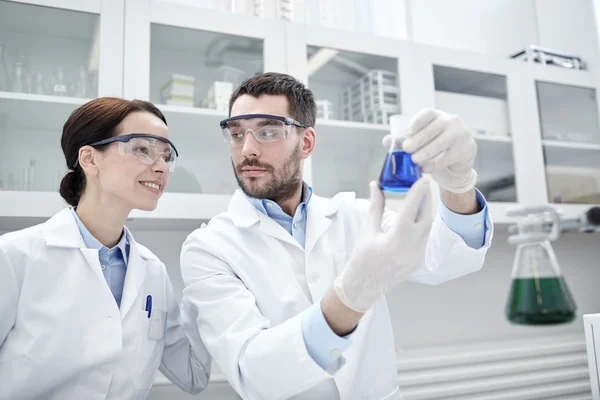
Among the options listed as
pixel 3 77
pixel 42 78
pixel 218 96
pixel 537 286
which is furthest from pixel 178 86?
pixel 537 286

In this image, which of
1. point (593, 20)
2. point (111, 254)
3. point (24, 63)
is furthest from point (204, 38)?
point (593, 20)

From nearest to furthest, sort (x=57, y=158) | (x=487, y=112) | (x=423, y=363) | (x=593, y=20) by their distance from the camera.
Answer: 1. (x=57, y=158)
2. (x=423, y=363)
3. (x=487, y=112)
4. (x=593, y=20)

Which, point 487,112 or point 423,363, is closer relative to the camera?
point 423,363

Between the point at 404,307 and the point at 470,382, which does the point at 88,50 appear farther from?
the point at 470,382

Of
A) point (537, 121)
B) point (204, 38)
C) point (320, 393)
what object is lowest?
point (320, 393)

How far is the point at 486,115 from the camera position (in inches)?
91.4

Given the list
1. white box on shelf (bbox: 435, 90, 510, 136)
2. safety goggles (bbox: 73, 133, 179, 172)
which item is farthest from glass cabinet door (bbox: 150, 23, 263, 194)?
white box on shelf (bbox: 435, 90, 510, 136)

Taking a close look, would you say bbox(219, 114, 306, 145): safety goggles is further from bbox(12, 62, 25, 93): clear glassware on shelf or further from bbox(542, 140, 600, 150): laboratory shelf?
bbox(542, 140, 600, 150): laboratory shelf

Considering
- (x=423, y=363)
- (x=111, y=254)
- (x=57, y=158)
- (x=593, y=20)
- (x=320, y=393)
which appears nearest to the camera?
(x=320, y=393)

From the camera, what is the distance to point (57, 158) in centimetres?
165

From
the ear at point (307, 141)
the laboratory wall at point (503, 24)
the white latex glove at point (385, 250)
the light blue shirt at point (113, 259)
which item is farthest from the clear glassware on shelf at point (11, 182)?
the laboratory wall at point (503, 24)

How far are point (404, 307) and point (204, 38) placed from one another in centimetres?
153

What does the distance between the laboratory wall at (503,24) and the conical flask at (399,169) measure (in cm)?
202

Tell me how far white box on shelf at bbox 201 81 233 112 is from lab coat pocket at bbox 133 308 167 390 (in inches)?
33.1
